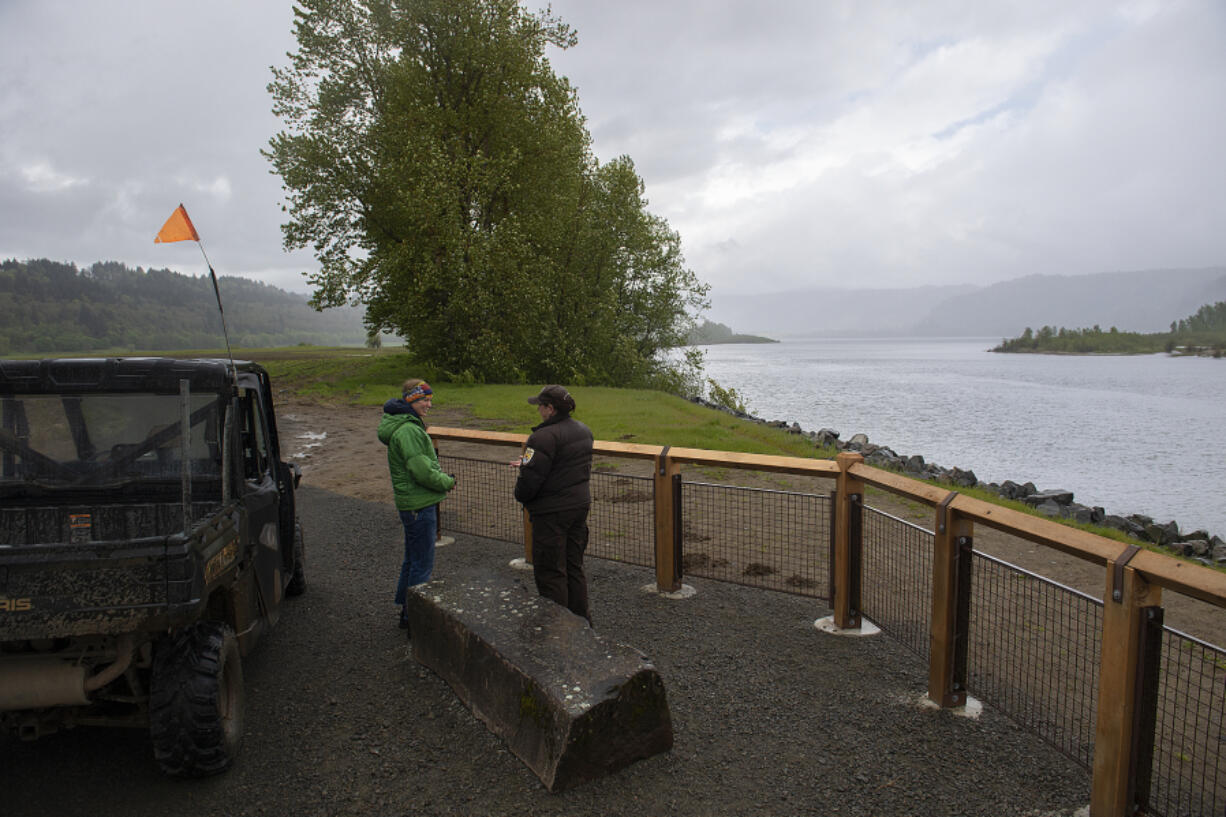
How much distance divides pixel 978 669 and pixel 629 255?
34.6 meters

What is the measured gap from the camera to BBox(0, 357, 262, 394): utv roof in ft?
15.2

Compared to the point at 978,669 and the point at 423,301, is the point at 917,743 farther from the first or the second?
the point at 423,301

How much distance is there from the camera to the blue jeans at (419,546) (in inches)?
238

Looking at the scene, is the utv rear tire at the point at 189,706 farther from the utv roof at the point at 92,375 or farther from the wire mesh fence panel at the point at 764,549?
the wire mesh fence panel at the point at 764,549

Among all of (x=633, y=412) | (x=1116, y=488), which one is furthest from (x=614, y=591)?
(x=1116, y=488)

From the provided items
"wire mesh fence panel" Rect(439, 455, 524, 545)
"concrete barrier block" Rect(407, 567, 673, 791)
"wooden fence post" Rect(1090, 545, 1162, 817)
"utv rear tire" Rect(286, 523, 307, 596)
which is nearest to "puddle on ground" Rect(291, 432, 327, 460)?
"wire mesh fence panel" Rect(439, 455, 524, 545)

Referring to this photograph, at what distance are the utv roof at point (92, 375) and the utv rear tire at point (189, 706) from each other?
168cm

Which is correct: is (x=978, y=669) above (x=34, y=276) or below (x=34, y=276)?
below

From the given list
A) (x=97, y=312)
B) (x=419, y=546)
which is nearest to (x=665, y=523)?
(x=419, y=546)

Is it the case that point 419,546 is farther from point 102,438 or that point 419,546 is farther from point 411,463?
point 102,438

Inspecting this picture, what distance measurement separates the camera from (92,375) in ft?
15.4

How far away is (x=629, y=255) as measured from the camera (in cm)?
3791

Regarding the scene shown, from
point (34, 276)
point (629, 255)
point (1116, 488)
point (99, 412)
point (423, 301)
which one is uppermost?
point (34, 276)

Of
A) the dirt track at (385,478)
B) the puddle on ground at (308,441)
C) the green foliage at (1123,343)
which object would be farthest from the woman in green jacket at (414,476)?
the green foliage at (1123,343)
